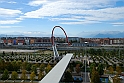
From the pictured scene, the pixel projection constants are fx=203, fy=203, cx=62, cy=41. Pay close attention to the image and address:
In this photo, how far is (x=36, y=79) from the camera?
208 inches

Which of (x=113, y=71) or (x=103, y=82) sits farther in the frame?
(x=113, y=71)

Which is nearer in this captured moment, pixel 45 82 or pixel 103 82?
pixel 45 82

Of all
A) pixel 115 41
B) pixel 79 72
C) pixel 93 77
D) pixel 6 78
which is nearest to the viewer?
pixel 93 77

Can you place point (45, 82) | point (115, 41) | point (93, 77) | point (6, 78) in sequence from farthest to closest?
point (115, 41), point (6, 78), point (93, 77), point (45, 82)

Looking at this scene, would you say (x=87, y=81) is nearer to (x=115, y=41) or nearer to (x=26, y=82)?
(x=26, y=82)

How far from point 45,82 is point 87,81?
121 inches

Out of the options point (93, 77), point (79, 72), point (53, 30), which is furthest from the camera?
point (53, 30)

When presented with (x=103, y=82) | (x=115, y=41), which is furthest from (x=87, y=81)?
(x=115, y=41)

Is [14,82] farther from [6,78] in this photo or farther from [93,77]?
[93,77]

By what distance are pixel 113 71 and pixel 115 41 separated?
21001 mm

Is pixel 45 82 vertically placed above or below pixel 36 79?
above

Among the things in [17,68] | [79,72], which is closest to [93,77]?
[79,72]

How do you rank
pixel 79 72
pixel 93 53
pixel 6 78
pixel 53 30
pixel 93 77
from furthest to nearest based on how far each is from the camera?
pixel 53 30 < pixel 93 53 < pixel 79 72 < pixel 6 78 < pixel 93 77

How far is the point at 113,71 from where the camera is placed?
6.26m
